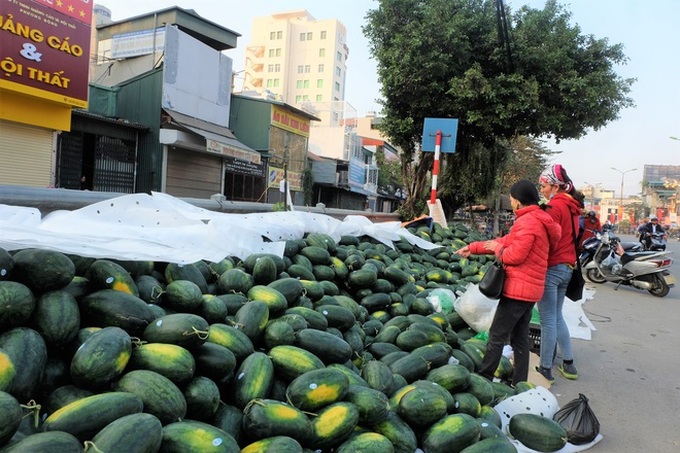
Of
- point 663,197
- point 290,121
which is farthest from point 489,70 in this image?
point 663,197

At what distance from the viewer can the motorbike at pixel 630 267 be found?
34.0 ft

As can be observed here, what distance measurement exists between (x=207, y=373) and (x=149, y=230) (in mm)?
1743

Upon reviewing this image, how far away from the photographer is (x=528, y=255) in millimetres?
4000

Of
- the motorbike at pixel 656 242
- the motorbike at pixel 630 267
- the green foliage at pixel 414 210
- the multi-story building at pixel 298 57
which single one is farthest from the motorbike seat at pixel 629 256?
the multi-story building at pixel 298 57

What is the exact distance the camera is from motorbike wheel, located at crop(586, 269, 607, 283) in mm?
11602

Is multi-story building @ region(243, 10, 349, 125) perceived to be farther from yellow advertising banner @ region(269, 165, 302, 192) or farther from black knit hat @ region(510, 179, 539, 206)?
black knit hat @ region(510, 179, 539, 206)

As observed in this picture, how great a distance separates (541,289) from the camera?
13.3ft

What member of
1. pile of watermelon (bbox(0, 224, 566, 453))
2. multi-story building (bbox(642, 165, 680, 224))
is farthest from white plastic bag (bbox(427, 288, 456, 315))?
multi-story building (bbox(642, 165, 680, 224))

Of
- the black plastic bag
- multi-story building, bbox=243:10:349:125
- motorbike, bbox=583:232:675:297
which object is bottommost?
the black plastic bag

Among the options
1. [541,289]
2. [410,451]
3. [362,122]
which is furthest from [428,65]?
[362,122]

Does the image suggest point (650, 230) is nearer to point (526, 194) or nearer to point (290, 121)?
point (526, 194)

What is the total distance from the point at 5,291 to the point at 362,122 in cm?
6274

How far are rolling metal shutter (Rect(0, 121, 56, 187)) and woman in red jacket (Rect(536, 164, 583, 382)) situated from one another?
12.2 metres

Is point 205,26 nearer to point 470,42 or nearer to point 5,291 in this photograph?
point 470,42
